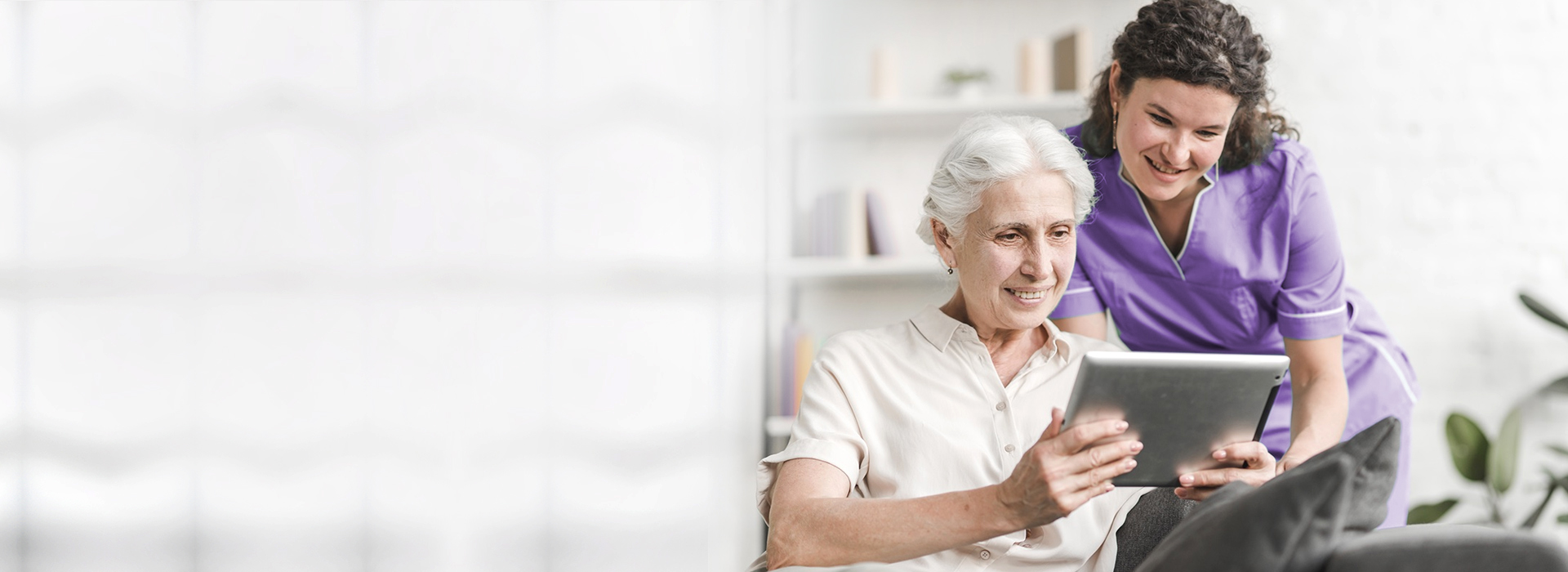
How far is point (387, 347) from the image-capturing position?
245 cm

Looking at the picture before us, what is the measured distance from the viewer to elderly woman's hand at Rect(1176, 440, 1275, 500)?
1.07 m

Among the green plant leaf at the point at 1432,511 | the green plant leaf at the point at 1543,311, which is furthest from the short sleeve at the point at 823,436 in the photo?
the green plant leaf at the point at 1543,311

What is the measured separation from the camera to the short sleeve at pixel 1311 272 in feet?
4.83

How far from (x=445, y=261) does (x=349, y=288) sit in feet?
0.91

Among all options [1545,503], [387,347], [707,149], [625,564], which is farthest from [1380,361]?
[387,347]

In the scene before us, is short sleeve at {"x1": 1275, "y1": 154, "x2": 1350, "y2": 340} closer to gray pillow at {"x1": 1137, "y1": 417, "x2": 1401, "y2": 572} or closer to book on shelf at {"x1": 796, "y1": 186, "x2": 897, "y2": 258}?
gray pillow at {"x1": 1137, "y1": 417, "x2": 1401, "y2": 572}

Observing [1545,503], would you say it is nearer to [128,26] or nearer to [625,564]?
[625,564]

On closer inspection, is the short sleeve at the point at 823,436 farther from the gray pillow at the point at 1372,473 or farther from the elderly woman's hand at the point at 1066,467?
the gray pillow at the point at 1372,473

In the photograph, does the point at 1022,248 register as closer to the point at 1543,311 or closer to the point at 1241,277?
the point at 1241,277

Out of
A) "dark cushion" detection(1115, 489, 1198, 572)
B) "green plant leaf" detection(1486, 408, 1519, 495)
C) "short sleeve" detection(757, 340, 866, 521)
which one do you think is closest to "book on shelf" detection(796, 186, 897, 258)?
"short sleeve" detection(757, 340, 866, 521)

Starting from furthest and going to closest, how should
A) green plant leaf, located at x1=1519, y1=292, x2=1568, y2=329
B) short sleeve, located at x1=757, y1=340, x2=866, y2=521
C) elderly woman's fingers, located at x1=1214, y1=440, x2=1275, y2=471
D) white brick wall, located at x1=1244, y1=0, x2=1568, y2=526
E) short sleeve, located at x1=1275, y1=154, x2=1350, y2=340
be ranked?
1. white brick wall, located at x1=1244, y1=0, x2=1568, y2=526
2. green plant leaf, located at x1=1519, y1=292, x2=1568, y2=329
3. short sleeve, located at x1=1275, y1=154, x2=1350, y2=340
4. short sleeve, located at x1=757, y1=340, x2=866, y2=521
5. elderly woman's fingers, located at x1=1214, y1=440, x2=1275, y2=471

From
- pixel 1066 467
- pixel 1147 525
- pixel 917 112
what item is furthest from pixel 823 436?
pixel 917 112

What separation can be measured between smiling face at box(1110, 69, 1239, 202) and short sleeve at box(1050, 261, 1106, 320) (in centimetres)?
→ 19

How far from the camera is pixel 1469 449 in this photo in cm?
246
